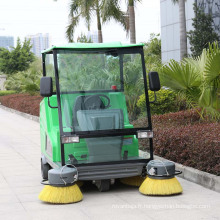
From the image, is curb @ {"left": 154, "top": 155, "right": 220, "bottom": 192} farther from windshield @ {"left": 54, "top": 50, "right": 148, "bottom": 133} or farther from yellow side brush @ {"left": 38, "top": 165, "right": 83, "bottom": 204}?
yellow side brush @ {"left": 38, "top": 165, "right": 83, "bottom": 204}

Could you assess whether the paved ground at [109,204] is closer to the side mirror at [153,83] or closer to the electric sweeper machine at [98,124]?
the electric sweeper machine at [98,124]

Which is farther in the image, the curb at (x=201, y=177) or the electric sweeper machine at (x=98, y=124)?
the curb at (x=201, y=177)

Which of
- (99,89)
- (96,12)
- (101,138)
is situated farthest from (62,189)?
(96,12)

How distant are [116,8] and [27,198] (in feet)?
54.0

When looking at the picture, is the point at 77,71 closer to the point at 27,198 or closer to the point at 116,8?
the point at 27,198

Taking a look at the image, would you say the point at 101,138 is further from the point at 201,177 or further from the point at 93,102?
the point at 201,177

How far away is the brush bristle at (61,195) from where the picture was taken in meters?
6.41

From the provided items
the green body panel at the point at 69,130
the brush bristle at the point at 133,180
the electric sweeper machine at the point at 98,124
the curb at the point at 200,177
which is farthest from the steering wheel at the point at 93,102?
the brush bristle at the point at 133,180

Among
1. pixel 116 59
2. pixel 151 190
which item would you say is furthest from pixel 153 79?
pixel 151 190

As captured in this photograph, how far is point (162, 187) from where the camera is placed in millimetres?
6609

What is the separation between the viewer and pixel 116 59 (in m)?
7.48

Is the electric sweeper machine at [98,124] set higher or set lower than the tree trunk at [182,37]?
lower

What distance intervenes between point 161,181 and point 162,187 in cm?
8

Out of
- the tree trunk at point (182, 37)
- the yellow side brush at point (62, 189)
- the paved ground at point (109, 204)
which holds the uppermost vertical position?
the tree trunk at point (182, 37)
